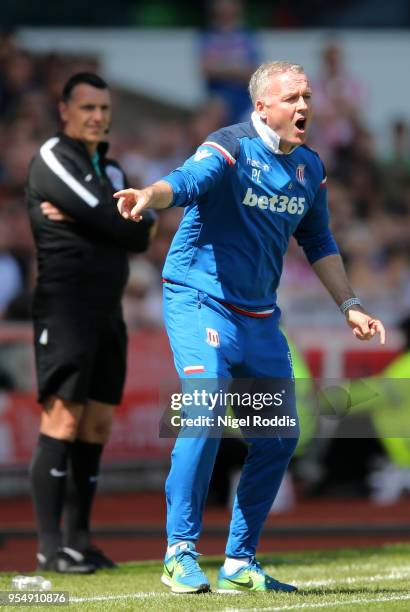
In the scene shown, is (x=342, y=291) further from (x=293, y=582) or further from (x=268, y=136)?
(x=293, y=582)

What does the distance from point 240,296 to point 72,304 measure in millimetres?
1466

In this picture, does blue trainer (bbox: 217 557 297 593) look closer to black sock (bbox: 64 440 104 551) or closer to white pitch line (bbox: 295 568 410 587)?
white pitch line (bbox: 295 568 410 587)

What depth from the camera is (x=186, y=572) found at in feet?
16.4

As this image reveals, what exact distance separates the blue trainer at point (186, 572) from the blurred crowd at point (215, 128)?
6.88 m

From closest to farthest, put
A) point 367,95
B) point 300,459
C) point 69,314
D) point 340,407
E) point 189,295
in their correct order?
point 189,295, point 340,407, point 69,314, point 300,459, point 367,95

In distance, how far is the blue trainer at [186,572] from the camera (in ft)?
16.4

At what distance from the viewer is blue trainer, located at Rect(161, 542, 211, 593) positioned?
5.00 meters

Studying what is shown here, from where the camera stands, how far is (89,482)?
6832mm

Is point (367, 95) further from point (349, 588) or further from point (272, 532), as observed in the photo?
point (349, 588)

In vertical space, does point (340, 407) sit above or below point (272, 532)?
above

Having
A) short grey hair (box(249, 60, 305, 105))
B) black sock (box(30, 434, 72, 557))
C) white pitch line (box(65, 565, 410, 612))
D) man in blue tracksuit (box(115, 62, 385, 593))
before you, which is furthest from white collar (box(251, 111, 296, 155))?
black sock (box(30, 434, 72, 557))

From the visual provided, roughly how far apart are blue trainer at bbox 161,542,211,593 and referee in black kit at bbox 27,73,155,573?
1.52m

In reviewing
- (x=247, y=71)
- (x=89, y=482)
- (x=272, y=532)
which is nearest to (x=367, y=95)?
(x=247, y=71)

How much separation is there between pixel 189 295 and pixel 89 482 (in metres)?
1.95
